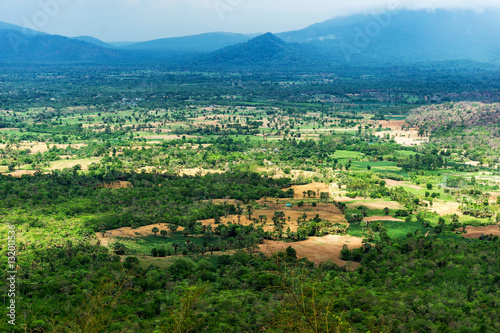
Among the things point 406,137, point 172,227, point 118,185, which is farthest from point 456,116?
point 172,227

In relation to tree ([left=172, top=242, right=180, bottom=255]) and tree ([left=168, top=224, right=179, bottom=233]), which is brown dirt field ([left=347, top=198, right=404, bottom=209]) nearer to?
tree ([left=168, top=224, right=179, bottom=233])

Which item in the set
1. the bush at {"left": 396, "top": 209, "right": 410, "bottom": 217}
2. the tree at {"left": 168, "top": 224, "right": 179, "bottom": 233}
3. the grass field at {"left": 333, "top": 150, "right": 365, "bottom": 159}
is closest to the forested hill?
the grass field at {"left": 333, "top": 150, "right": 365, "bottom": 159}

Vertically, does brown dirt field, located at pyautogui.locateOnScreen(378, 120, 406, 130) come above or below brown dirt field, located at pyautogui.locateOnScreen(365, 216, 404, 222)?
above

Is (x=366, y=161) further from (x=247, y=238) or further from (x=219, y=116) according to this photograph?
(x=219, y=116)

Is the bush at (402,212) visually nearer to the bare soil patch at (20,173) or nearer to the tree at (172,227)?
the tree at (172,227)

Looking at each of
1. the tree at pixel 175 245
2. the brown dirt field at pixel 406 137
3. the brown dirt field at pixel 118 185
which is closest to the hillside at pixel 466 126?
the brown dirt field at pixel 406 137

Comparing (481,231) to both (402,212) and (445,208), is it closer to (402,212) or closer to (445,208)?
(445,208)

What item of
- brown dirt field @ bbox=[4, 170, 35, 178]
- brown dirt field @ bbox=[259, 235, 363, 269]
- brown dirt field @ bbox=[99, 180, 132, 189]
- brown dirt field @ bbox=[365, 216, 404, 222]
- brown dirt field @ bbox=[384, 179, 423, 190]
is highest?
brown dirt field @ bbox=[4, 170, 35, 178]
